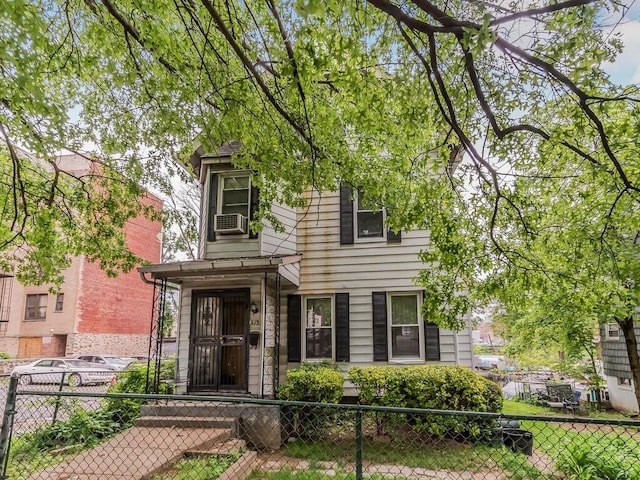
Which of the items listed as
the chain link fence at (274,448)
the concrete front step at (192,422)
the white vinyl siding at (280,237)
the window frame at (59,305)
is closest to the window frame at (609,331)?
the chain link fence at (274,448)

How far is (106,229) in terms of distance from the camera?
8641 mm

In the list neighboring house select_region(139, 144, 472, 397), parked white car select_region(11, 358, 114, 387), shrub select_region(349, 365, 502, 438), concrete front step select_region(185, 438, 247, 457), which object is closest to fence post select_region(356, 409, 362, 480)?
concrete front step select_region(185, 438, 247, 457)

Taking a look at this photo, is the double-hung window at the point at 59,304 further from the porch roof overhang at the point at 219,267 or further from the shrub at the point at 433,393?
the shrub at the point at 433,393

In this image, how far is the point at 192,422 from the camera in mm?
7105

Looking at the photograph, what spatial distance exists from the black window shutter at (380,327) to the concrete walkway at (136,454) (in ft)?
12.1

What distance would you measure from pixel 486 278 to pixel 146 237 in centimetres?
2648

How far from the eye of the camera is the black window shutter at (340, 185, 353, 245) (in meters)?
9.84

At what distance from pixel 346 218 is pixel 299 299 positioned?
221 centimetres

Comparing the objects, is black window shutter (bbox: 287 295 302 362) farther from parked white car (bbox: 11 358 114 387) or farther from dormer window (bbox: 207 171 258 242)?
parked white car (bbox: 11 358 114 387)

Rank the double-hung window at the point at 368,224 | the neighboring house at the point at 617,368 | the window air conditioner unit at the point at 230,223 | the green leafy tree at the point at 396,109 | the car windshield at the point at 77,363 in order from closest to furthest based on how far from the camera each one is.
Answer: the green leafy tree at the point at 396,109, the window air conditioner unit at the point at 230,223, the double-hung window at the point at 368,224, the neighboring house at the point at 617,368, the car windshield at the point at 77,363

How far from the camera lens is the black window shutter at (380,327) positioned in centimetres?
919

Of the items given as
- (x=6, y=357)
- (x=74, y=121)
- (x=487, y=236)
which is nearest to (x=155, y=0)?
(x=74, y=121)

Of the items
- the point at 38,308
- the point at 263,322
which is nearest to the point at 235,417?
the point at 263,322

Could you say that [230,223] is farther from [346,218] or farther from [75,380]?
[75,380]
